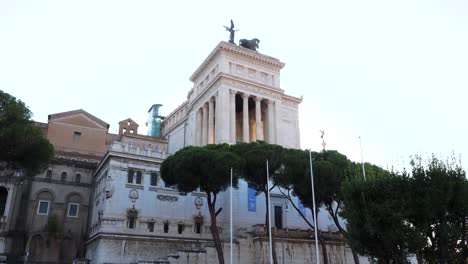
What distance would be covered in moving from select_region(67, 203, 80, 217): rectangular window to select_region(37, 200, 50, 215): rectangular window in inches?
91.9

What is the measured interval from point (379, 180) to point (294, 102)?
4403cm

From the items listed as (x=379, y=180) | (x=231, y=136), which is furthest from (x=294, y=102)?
(x=379, y=180)

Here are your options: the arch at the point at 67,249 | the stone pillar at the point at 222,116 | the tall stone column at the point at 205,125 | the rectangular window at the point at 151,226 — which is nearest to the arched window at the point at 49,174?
the arch at the point at 67,249

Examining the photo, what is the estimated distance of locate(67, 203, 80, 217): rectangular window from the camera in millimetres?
49375

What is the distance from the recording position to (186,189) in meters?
38.2

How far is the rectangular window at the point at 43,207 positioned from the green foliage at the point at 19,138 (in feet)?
40.1

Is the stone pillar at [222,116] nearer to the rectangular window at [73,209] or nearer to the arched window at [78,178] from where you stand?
the arched window at [78,178]

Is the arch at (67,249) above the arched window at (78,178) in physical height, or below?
below

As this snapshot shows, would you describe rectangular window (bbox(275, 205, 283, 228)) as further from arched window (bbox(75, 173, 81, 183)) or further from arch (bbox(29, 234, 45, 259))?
arch (bbox(29, 234, 45, 259))

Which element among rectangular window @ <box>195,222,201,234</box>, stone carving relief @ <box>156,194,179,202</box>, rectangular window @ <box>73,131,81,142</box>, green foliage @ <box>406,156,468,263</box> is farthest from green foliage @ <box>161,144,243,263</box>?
rectangular window @ <box>73,131,81,142</box>

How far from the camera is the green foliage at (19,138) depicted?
34.4m

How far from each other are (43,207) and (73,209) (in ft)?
10.5

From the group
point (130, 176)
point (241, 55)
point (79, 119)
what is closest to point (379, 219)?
point (130, 176)

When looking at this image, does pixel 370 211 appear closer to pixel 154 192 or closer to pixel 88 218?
pixel 154 192
